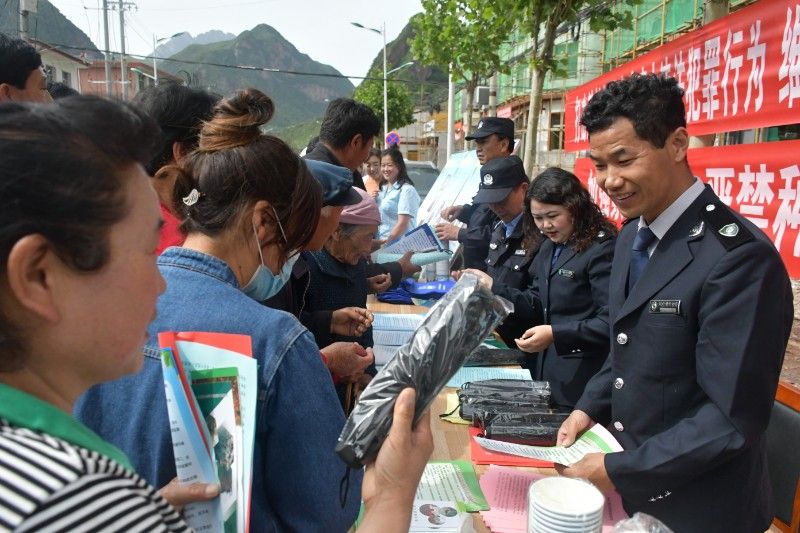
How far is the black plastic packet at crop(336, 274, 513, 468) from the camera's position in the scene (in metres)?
0.90

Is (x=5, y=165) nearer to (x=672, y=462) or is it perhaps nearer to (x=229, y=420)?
(x=229, y=420)

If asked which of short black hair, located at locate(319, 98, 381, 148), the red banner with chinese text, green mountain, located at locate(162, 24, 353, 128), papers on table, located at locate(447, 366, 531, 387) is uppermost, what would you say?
green mountain, located at locate(162, 24, 353, 128)

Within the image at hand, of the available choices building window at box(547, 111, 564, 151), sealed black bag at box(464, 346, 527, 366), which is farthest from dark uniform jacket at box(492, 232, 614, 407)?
building window at box(547, 111, 564, 151)

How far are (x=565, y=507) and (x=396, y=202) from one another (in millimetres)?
4787

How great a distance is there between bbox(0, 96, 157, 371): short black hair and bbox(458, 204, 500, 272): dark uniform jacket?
360cm

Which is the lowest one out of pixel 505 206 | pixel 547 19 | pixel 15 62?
pixel 505 206

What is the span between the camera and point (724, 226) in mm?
1469

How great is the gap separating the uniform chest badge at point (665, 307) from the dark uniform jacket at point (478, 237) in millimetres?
2573

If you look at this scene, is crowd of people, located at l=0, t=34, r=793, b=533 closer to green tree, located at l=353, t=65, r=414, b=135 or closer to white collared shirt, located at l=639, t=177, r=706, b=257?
white collared shirt, located at l=639, t=177, r=706, b=257

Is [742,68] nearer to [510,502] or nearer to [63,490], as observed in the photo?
[510,502]

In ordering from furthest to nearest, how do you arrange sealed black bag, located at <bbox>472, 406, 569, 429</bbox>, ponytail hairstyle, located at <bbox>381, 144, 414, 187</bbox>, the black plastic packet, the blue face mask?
ponytail hairstyle, located at <bbox>381, 144, 414, 187</bbox>
sealed black bag, located at <bbox>472, 406, 569, 429</bbox>
the blue face mask
the black plastic packet

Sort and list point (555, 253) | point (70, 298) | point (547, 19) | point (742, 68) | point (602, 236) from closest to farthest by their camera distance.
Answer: point (70, 298), point (602, 236), point (555, 253), point (742, 68), point (547, 19)

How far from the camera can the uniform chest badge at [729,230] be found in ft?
4.69

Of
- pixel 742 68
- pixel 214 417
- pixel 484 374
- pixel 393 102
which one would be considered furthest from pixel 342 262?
pixel 393 102
